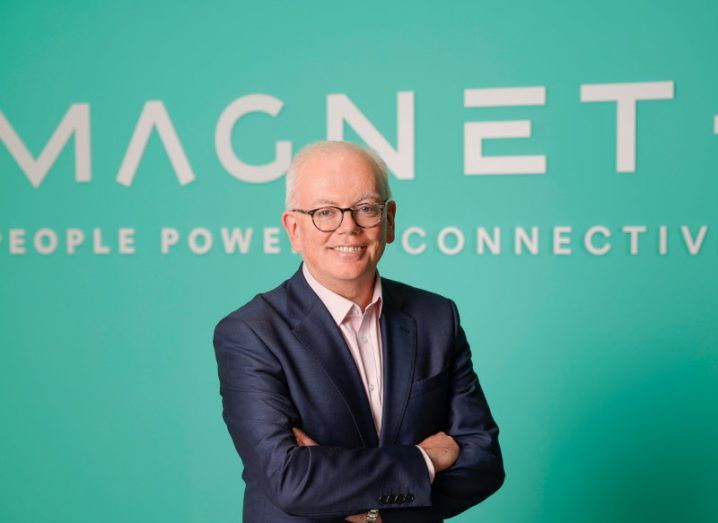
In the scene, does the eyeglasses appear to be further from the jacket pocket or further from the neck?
the jacket pocket

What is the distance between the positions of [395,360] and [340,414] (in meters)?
0.20

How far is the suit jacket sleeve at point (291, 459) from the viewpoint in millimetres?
1812

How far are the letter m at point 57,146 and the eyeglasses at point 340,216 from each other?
2241 millimetres

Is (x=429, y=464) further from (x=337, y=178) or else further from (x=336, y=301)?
(x=337, y=178)

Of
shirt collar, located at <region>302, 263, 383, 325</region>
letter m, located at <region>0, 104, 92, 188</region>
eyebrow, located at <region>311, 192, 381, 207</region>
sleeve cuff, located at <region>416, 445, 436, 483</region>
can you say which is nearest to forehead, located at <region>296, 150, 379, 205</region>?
→ eyebrow, located at <region>311, 192, 381, 207</region>

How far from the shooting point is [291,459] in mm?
1823

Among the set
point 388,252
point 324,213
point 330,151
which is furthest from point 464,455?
point 388,252

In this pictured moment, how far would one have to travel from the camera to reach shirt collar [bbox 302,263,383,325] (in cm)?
203

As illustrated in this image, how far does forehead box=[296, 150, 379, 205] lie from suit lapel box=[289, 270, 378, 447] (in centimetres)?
27

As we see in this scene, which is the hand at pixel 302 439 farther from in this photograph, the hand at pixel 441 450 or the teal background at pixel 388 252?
the teal background at pixel 388 252

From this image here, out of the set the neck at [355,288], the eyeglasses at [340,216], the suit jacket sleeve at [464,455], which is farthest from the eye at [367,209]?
the suit jacket sleeve at [464,455]

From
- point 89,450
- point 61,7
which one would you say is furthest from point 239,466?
point 61,7

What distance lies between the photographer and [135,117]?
386cm

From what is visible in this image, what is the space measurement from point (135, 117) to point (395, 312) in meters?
2.24
